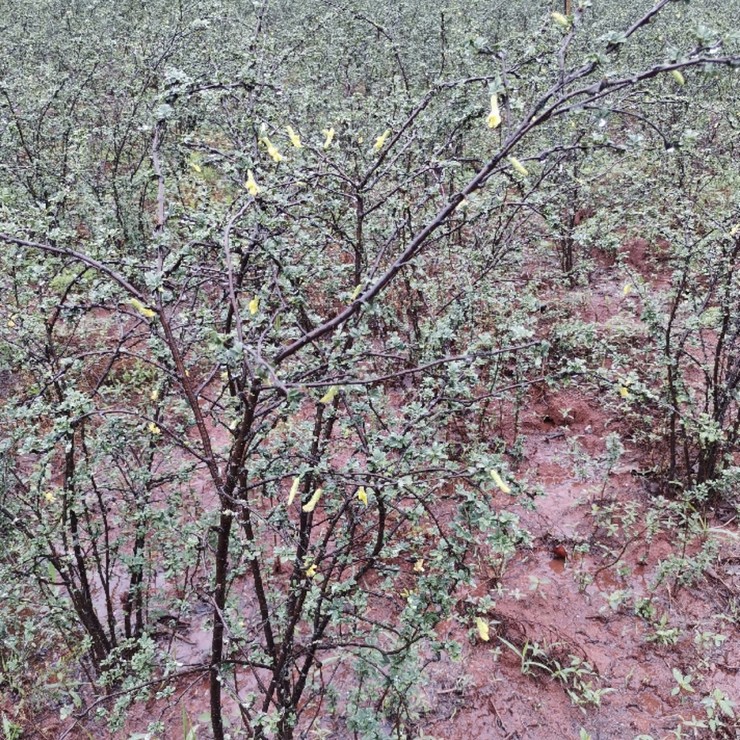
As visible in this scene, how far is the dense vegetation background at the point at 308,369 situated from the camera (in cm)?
175

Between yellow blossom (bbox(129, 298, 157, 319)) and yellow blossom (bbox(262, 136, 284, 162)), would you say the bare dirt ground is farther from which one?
yellow blossom (bbox(262, 136, 284, 162))

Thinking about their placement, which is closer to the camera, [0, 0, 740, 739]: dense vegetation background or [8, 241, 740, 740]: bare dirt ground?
[0, 0, 740, 739]: dense vegetation background

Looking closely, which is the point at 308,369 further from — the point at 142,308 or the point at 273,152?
the point at 273,152

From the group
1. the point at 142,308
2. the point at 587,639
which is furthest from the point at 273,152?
the point at 587,639

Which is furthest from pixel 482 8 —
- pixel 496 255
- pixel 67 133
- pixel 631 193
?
pixel 67 133

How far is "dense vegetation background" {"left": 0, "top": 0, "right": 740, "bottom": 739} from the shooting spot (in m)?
1.75

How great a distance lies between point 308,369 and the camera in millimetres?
1814

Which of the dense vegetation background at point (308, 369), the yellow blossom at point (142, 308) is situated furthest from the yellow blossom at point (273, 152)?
the yellow blossom at point (142, 308)

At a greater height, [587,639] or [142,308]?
[142,308]

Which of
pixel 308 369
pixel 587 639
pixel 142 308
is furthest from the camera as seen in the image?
pixel 587 639

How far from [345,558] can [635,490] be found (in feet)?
8.94

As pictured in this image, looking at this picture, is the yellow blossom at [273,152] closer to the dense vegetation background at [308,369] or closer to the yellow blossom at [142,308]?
the dense vegetation background at [308,369]

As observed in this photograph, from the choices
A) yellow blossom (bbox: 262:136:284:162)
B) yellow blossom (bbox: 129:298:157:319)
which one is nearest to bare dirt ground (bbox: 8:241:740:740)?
yellow blossom (bbox: 129:298:157:319)

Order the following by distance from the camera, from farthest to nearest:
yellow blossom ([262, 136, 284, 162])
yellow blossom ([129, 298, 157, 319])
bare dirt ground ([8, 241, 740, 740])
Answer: bare dirt ground ([8, 241, 740, 740]) < yellow blossom ([129, 298, 157, 319]) < yellow blossom ([262, 136, 284, 162])
